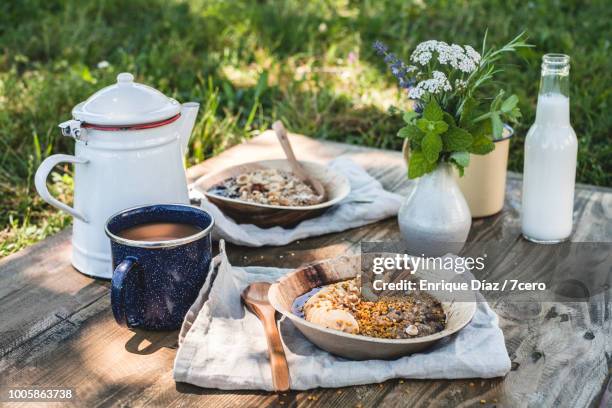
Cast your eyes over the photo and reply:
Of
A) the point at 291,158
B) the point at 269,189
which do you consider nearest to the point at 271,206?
the point at 269,189

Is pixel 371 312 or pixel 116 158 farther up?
pixel 116 158

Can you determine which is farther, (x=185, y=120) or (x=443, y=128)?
(x=185, y=120)

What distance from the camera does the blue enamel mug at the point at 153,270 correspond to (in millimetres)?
1140

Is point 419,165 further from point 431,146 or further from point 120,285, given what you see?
point 120,285

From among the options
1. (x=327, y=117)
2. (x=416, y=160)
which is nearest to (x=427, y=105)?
(x=416, y=160)

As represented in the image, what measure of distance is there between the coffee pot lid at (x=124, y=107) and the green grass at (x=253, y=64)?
3.30ft

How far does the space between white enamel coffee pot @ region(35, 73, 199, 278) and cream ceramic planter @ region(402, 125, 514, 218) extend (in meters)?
0.53

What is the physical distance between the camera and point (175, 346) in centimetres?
116

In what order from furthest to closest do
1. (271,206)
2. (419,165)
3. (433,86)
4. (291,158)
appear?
1. (291,158)
2. (271,206)
3. (419,165)
4. (433,86)

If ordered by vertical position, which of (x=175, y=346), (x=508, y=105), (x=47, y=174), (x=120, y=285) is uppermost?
(x=508, y=105)

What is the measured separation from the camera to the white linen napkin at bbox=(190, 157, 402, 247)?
4.88 feet

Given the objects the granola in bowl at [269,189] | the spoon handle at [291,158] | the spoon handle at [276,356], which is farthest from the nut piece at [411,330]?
the spoon handle at [291,158]

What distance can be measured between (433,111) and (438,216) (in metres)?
0.20

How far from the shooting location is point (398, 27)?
12.7 feet
